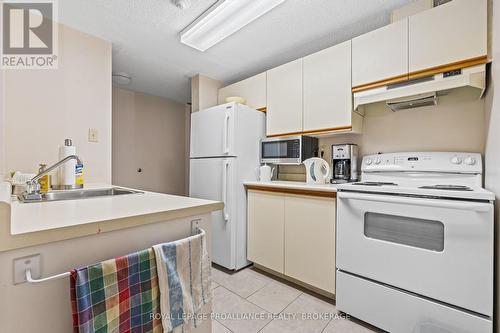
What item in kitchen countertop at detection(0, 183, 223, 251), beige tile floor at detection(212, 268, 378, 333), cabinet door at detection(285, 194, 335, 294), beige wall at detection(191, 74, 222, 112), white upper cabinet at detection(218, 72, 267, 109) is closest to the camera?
kitchen countertop at detection(0, 183, 223, 251)

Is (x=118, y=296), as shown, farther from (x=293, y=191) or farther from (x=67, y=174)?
(x=293, y=191)

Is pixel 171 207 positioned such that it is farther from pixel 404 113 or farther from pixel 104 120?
pixel 404 113

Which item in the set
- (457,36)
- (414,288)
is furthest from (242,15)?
(414,288)

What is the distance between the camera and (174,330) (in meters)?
0.80

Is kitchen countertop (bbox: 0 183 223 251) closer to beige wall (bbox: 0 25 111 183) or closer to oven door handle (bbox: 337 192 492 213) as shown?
oven door handle (bbox: 337 192 492 213)

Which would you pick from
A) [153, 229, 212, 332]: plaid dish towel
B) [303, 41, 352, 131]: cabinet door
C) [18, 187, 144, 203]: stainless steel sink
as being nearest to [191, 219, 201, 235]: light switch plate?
[153, 229, 212, 332]: plaid dish towel

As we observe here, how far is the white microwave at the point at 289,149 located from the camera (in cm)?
219

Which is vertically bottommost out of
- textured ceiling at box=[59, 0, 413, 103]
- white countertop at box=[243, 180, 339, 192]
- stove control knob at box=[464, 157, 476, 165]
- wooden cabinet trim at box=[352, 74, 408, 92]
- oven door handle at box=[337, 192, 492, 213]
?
oven door handle at box=[337, 192, 492, 213]

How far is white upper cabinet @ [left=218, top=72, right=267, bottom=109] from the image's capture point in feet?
8.24

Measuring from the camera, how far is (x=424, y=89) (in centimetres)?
149

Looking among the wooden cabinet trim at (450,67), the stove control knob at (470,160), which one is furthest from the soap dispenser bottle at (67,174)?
the stove control knob at (470,160)

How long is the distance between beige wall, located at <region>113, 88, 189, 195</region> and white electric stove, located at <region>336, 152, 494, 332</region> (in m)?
3.46

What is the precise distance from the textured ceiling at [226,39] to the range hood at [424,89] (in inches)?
24.6

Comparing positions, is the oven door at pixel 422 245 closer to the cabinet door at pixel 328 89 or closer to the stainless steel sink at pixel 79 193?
the cabinet door at pixel 328 89
